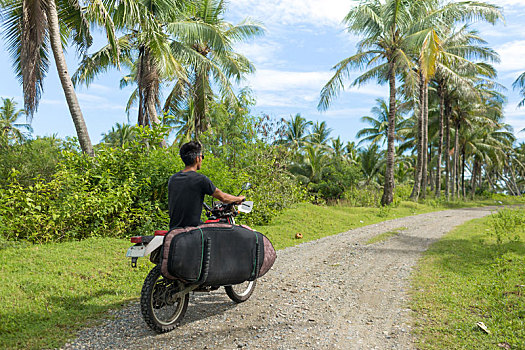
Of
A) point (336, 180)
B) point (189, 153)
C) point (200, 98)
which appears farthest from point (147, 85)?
point (336, 180)

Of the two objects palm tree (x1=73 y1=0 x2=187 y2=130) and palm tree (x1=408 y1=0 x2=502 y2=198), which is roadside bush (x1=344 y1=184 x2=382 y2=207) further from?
palm tree (x1=73 y1=0 x2=187 y2=130)

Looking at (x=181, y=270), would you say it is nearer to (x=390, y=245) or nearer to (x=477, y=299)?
(x=477, y=299)

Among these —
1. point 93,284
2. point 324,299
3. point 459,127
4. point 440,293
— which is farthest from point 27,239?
point 459,127

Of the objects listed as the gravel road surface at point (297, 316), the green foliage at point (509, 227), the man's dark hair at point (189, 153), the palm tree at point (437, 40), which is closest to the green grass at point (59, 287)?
the gravel road surface at point (297, 316)

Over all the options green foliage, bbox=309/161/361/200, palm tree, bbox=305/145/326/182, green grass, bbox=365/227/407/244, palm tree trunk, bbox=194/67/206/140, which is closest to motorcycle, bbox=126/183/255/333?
green grass, bbox=365/227/407/244

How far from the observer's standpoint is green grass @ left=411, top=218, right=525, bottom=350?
359 cm

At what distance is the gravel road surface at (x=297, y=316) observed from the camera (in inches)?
138

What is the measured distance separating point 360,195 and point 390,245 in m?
12.2

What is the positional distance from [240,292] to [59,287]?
256 centimetres

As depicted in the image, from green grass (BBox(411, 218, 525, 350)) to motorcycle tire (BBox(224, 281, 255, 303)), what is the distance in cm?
198

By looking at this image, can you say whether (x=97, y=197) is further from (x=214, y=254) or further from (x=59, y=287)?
(x=214, y=254)

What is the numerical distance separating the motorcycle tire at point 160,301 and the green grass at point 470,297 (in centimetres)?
242

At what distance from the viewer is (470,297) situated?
15.9 feet

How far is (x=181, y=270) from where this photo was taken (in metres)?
3.54
